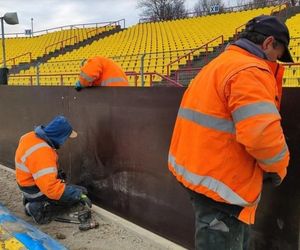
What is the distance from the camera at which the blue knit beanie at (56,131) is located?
5.02 metres

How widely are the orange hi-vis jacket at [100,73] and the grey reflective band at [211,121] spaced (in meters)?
3.09

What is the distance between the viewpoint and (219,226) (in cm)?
244

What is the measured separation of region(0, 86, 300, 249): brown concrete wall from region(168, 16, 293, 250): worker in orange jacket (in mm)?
724

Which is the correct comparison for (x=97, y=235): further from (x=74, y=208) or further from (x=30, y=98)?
(x=30, y=98)

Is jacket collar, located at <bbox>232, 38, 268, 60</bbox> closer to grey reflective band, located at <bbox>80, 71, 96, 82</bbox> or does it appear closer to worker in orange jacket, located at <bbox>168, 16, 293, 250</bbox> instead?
worker in orange jacket, located at <bbox>168, 16, 293, 250</bbox>

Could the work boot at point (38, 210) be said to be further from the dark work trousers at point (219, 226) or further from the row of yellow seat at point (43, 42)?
the row of yellow seat at point (43, 42)

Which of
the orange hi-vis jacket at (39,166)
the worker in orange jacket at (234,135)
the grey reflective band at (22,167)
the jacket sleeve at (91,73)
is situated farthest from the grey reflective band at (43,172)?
the worker in orange jacket at (234,135)

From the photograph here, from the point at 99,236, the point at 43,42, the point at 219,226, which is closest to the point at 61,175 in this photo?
the point at 99,236

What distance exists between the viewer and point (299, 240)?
10.1 feet

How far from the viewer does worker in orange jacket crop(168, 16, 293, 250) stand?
7.04 feet

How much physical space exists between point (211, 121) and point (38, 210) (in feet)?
11.1

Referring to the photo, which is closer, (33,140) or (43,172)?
(43,172)

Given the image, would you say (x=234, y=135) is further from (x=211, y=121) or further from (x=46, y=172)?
(x=46, y=172)

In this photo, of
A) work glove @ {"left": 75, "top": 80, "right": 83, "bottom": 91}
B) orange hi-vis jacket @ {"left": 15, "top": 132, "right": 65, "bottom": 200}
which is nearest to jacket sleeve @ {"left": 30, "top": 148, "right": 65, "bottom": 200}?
orange hi-vis jacket @ {"left": 15, "top": 132, "right": 65, "bottom": 200}
